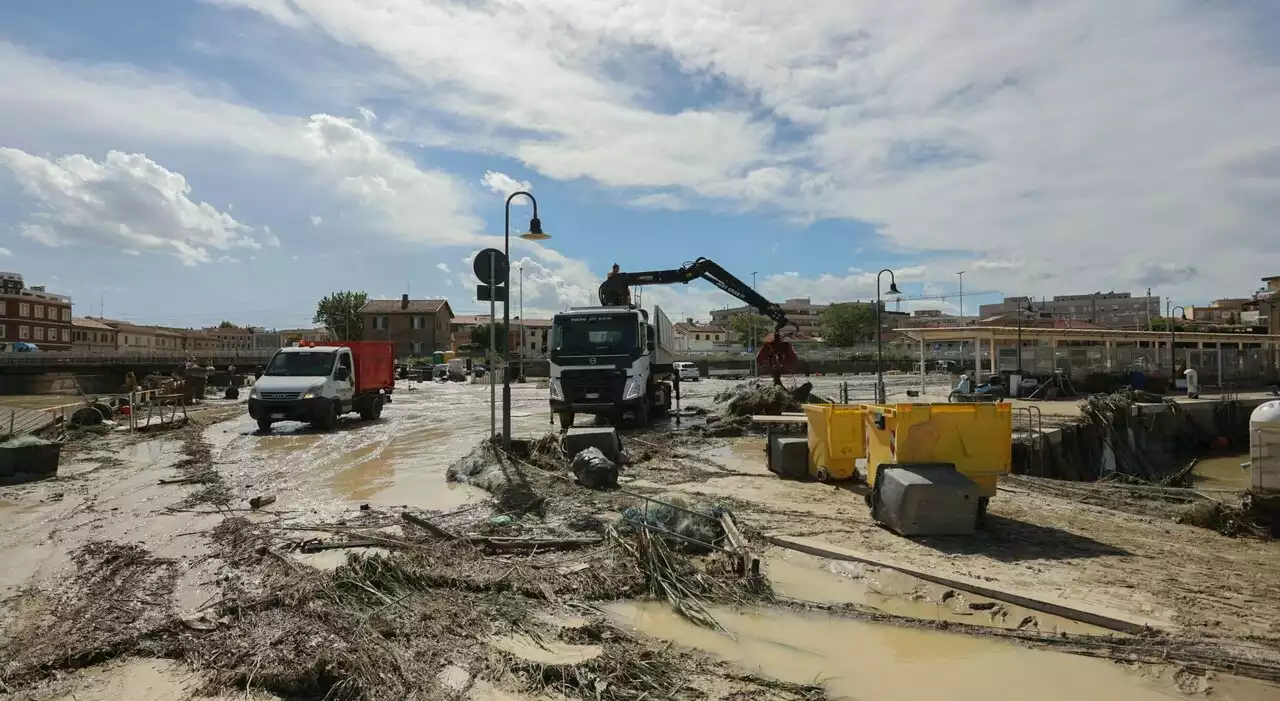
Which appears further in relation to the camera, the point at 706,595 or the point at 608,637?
the point at 706,595

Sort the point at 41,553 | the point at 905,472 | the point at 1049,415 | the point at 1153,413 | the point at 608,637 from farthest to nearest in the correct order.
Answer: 1. the point at 1153,413
2. the point at 1049,415
3. the point at 905,472
4. the point at 41,553
5. the point at 608,637

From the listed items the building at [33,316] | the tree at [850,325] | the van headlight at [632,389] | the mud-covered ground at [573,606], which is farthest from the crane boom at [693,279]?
the building at [33,316]

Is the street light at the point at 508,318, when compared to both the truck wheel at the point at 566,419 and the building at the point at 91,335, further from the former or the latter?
the building at the point at 91,335

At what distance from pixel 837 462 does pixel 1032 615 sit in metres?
5.48

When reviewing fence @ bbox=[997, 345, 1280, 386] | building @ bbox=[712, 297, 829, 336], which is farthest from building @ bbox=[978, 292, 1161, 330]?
fence @ bbox=[997, 345, 1280, 386]

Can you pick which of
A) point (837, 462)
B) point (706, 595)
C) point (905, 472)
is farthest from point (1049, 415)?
point (706, 595)

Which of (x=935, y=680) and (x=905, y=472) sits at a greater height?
(x=905, y=472)

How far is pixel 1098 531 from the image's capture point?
8.33 metres

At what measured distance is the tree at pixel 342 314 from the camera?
10262 cm

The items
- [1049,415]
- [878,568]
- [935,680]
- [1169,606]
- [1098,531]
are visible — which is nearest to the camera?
[935,680]

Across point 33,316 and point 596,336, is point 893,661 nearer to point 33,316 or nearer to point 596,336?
point 596,336

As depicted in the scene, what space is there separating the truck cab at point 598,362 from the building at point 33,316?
99598 mm

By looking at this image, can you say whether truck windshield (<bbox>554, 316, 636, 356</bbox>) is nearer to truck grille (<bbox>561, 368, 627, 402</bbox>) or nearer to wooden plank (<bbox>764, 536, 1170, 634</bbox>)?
truck grille (<bbox>561, 368, 627, 402</bbox>)

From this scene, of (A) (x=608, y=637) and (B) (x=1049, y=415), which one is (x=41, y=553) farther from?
(B) (x=1049, y=415)
